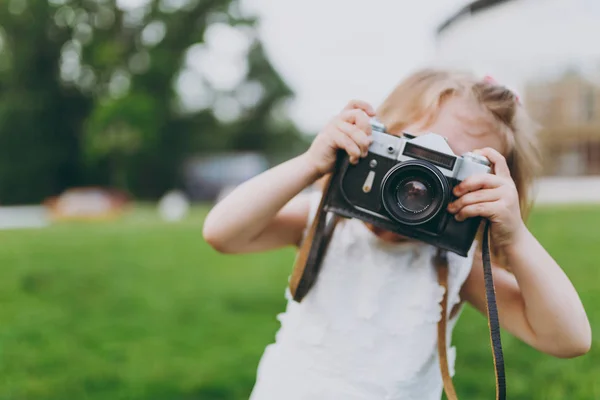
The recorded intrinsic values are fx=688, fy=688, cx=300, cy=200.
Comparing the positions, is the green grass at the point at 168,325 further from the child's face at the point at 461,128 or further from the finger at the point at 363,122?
the finger at the point at 363,122

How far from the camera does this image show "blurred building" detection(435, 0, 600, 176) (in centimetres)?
1182

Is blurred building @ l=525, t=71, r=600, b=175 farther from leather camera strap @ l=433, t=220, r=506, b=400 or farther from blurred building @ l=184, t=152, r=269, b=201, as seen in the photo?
leather camera strap @ l=433, t=220, r=506, b=400

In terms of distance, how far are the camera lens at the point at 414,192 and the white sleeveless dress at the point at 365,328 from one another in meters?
0.10

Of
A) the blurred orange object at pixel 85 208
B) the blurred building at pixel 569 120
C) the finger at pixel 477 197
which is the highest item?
the finger at pixel 477 197

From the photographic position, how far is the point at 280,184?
1.19m

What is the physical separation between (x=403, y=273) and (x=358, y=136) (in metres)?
0.25

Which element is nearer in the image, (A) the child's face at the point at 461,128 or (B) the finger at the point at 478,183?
(B) the finger at the point at 478,183

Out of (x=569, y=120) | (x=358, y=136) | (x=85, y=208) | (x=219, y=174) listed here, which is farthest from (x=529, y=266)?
(x=219, y=174)

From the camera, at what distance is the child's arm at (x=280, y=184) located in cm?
114

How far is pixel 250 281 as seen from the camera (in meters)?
4.59

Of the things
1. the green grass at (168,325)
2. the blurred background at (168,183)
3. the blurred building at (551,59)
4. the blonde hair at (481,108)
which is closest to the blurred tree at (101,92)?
the blurred background at (168,183)

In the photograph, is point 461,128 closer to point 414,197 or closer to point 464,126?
point 464,126

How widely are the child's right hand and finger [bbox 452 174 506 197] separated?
0.54 ft

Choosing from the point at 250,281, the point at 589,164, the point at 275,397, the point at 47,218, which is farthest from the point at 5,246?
the point at 589,164
